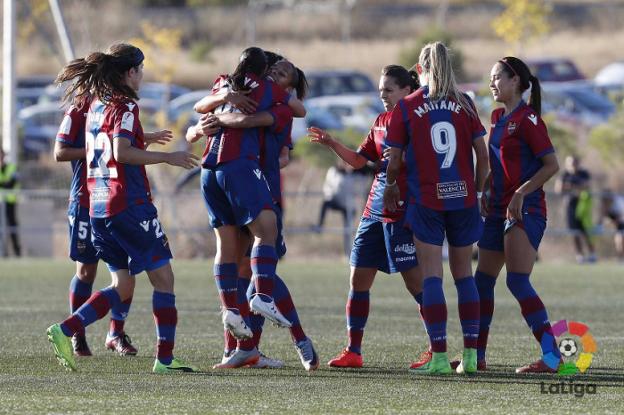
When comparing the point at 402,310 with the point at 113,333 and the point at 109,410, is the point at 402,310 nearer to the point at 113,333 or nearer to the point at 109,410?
the point at 113,333

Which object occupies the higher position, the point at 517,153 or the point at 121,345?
the point at 517,153

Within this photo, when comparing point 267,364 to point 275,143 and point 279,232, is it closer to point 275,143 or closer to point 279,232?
point 279,232

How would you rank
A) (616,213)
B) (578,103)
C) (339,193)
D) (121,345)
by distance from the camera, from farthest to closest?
(578,103) < (339,193) < (616,213) < (121,345)

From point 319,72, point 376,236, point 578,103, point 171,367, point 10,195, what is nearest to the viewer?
point 171,367

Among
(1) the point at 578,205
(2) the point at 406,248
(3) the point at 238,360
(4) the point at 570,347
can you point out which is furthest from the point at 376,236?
(1) the point at 578,205

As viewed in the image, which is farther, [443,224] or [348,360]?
[348,360]

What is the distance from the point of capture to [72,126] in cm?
838

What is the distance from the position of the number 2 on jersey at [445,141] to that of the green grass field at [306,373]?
3.94 ft

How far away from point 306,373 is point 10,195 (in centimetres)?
1461

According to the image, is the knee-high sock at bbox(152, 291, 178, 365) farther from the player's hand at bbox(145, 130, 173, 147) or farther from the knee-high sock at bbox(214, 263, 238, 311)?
the player's hand at bbox(145, 130, 173, 147)

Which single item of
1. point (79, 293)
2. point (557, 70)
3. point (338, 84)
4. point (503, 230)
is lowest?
point (79, 293)

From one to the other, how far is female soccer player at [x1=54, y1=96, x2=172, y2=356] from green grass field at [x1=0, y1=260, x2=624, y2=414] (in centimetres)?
15

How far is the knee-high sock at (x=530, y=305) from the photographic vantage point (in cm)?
769

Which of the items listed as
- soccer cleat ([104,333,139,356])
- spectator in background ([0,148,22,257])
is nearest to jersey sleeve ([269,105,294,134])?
soccer cleat ([104,333,139,356])
